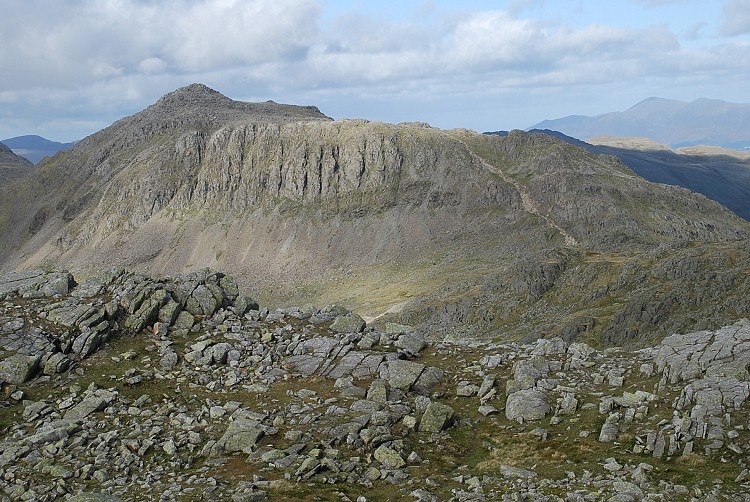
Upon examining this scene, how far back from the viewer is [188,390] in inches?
1372

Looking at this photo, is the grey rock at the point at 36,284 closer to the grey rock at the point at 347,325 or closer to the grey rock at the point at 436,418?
the grey rock at the point at 347,325

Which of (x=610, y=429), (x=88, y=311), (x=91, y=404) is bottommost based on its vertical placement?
(x=610, y=429)

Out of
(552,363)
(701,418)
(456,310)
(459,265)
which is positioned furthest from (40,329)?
(459,265)

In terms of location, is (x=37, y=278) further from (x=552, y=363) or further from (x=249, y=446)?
(x=552, y=363)

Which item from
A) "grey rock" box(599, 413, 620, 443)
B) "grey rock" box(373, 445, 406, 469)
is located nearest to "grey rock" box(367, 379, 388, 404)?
"grey rock" box(373, 445, 406, 469)

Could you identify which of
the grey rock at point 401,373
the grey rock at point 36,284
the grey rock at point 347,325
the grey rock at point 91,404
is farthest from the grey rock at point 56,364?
the grey rock at point 401,373

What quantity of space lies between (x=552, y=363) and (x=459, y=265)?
447ft

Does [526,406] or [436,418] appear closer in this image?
[436,418]

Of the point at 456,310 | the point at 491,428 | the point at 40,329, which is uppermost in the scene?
the point at 40,329

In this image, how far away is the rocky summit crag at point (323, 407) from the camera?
977 inches

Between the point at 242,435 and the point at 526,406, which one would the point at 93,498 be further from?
the point at 526,406

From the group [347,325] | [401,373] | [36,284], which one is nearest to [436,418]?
[401,373]

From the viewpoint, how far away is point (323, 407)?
3253 centimetres

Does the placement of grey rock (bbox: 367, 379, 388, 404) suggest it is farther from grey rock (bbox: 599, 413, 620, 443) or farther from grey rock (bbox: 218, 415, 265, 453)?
grey rock (bbox: 599, 413, 620, 443)
